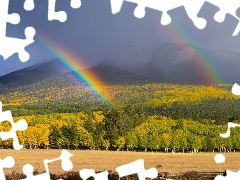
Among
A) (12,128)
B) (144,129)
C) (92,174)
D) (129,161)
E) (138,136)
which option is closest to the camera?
(92,174)

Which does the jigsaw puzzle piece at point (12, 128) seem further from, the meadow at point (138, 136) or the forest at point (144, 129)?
the forest at point (144, 129)

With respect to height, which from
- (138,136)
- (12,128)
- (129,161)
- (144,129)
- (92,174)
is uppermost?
(144,129)

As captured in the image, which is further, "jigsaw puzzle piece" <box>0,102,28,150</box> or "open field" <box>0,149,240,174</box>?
"open field" <box>0,149,240,174</box>

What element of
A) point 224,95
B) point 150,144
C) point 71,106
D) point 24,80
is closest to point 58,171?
point 150,144

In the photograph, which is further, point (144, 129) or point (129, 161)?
point (144, 129)

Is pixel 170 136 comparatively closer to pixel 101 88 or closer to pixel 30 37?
pixel 30 37

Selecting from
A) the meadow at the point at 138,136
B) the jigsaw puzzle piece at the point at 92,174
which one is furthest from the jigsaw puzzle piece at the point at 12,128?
the meadow at the point at 138,136

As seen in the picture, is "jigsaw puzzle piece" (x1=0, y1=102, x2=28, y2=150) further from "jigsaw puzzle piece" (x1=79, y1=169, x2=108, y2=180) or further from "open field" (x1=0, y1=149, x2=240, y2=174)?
"open field" (x1=0, y1=149, x2=240, y2=174)

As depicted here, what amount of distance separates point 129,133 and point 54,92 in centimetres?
9190

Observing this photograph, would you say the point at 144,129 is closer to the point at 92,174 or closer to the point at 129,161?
the point at 129,161

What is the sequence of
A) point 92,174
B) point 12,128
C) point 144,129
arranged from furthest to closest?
point 144,129 → point 12,128 → point 92,174

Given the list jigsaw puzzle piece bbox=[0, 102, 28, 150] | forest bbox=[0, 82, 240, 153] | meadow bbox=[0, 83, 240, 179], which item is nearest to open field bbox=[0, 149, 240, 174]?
meadow bbox=[0, 83, 240, 179]

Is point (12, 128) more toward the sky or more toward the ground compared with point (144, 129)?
more toward the ground

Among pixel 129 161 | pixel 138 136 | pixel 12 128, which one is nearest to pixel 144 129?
pixel 138 136
